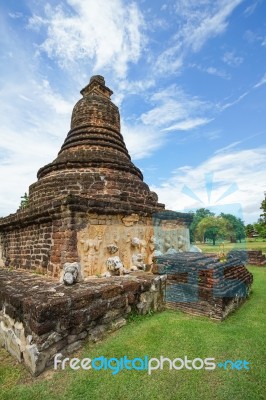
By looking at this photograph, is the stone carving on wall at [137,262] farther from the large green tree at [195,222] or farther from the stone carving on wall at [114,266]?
the large green tree at [195,222]

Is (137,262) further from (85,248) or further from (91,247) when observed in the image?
(85,248)

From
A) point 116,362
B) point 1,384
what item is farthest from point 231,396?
point 1,384

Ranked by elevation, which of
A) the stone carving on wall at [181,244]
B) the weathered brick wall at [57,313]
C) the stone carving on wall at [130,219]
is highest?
the stone carving on wall at [130,219]

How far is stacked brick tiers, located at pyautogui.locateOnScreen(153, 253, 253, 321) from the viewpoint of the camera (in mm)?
4809

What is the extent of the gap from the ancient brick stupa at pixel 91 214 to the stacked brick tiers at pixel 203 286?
108 cm

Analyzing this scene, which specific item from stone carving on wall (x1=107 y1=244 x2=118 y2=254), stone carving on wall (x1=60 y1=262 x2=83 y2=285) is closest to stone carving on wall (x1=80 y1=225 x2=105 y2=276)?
stone carving on wall (x1=107 y1=244 x2=118 y2=254)

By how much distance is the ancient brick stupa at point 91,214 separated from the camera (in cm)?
541

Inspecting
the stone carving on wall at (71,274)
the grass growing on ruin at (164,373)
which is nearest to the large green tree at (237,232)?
the grass growing on ruin at (164,373)

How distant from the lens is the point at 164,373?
3057 mm

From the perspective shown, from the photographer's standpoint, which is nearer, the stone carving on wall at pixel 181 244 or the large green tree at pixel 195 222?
the stone carving on wall at pixel 181 244

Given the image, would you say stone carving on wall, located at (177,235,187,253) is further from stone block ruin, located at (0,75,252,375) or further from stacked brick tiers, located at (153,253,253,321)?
stacked brick tiers, located at (153,253,253,321)

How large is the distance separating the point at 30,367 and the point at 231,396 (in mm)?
2522

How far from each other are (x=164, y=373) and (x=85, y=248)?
9.86 feet

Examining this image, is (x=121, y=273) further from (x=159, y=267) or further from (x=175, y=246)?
(x=175, y=246)
